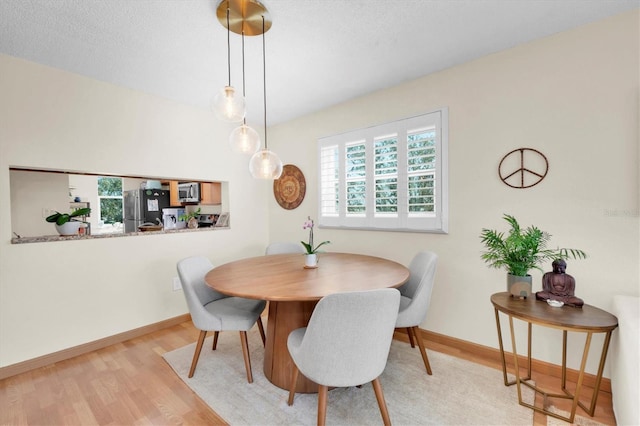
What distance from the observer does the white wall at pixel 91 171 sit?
7.05ft

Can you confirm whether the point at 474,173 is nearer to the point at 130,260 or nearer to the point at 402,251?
the point at 402,251

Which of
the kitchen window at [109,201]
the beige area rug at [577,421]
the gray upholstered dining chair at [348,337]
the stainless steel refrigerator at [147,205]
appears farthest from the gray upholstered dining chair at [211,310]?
the kitchen window at [109,201]

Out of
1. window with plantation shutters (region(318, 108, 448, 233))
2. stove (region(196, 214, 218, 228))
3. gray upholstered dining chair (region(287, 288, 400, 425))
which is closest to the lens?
gray upholstered dining chair (region(287, 288, 400, 425))

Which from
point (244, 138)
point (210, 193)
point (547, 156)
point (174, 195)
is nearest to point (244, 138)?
→ point (244, 138)

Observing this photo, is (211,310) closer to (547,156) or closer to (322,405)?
(322,405)

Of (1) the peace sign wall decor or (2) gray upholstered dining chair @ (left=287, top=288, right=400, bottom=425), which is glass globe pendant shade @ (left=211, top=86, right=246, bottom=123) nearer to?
(2) gray upholstered dining chair @ (left=287, top=288, right=400, bottom=425)

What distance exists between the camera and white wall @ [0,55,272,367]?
2.15 metres

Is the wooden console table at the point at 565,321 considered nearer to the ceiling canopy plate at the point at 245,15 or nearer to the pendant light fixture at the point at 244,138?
the pendant light fixture at the point at 244,138

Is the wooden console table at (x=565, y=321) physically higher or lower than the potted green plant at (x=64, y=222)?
lower

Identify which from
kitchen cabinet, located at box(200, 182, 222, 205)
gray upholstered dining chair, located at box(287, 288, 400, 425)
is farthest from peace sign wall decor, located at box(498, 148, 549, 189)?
Result: kitchen cabinet, located at box(200, 182, 222, 205)

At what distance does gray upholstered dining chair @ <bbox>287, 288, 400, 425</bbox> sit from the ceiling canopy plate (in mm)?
1639

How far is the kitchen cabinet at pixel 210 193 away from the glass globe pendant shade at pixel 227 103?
Result: 207 centimetres

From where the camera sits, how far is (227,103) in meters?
1.73

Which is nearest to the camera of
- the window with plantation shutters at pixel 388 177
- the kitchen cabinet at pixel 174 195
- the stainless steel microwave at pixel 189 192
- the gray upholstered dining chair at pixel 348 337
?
the gray upholstered dining chair at pixel 348 337
